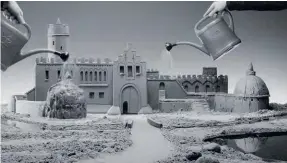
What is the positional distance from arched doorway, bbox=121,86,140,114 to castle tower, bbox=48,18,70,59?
9.86 feet

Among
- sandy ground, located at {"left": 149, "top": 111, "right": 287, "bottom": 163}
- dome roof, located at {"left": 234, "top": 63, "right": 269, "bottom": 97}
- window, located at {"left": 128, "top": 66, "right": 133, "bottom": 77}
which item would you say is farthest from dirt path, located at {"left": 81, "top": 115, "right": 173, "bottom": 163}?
dome roof, located at {"left": 234, "top": 63, "right": 269, "bottom": 97}

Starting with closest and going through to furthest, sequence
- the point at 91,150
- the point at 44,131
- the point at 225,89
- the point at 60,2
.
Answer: the point at 91,150 < the point at 60,2 < the point at 44,131 < the point at 225,89

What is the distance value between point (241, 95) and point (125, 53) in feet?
16.0

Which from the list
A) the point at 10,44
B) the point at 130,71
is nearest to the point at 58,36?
the point at 130,71

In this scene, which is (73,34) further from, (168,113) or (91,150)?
(168,113)

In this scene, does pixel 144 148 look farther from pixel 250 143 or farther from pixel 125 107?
pixel 125 107

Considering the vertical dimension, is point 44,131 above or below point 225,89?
below

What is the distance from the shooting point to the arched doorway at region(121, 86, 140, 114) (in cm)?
1312

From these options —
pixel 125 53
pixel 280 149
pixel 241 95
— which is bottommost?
pixel 280 149

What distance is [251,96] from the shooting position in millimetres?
14000

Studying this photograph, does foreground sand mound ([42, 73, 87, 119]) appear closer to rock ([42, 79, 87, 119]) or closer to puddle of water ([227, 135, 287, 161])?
rock ([42, 79, 87, 119])

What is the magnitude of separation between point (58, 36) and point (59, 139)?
178 inches

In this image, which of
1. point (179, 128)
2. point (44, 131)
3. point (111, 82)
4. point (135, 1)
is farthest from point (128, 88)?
point (135, 1)

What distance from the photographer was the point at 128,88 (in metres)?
13.4
